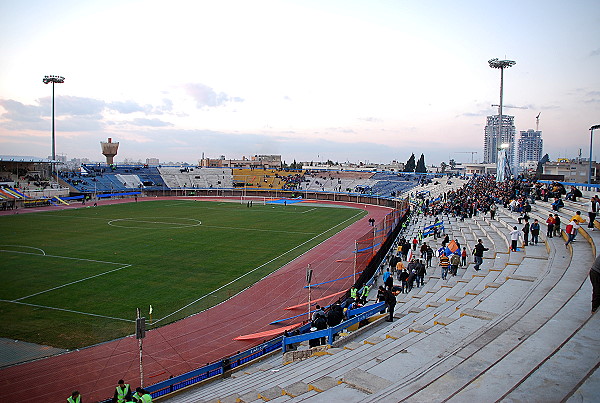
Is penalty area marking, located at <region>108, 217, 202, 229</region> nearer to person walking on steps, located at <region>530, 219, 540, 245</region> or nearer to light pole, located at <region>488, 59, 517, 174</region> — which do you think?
person walking on steps, located at <region>530, 219, 540, 245</region>

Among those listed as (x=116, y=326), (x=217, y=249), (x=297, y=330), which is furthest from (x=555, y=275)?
(x=217, y=249)

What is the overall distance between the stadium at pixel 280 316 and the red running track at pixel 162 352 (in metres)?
0.06

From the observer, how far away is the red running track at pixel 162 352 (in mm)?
10750

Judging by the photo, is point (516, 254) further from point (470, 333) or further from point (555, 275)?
point (470, 333)

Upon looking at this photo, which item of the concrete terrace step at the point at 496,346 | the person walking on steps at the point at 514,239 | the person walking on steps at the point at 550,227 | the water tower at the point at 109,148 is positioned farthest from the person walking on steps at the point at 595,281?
the water tower at the point at 109,148

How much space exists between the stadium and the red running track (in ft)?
0.20

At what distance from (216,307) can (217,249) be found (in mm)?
11363

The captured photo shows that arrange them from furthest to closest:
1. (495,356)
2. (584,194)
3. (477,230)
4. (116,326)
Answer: (584,194), (477,230), (116,326), (495,356)

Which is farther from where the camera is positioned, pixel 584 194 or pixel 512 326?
pixel 584 194

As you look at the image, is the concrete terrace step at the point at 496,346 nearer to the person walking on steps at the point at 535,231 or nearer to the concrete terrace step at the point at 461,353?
the concrete terrace step at the point at 461,353

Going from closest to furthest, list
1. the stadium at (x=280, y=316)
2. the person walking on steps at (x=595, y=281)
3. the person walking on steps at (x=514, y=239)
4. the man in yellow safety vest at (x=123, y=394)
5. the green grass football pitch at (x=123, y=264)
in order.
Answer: the stadium at (x=280, y=316)
the person walking on steps at (x=595, y=281)
the man in yellow safety vest at (x=123, y=394)
the green grass football pitch at (x=123, y=264)
the person walking on steps at (x=514, y=239)

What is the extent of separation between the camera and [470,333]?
8.59m

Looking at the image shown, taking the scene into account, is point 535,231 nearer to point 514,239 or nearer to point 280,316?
point 514,239

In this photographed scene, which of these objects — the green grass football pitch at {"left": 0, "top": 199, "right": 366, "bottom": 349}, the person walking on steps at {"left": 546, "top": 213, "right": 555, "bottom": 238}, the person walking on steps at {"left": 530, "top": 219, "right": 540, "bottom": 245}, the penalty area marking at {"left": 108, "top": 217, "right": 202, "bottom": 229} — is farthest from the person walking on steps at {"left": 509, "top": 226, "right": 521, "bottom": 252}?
the penalty area marking at {"left": 108, "top": 217, "right": 202, "bottom": 229}
